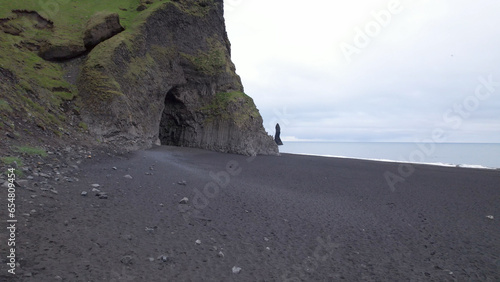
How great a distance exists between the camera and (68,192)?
266 inches

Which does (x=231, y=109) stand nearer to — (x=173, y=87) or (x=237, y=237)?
(x=173, y=87)

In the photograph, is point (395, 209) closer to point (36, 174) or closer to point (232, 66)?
point (36, 174)

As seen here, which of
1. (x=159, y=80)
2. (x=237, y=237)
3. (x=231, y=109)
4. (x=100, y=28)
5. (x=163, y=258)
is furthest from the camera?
(x=231, y=109)

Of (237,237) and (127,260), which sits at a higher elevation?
(237,237)

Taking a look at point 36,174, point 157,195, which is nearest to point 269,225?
point 157,195

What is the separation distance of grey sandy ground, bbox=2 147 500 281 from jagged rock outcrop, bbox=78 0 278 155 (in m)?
11.3

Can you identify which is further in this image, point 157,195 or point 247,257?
point 157,195

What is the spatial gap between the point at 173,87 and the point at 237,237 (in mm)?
26571

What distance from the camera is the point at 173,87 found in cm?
2988

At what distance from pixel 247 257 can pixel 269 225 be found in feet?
6.05

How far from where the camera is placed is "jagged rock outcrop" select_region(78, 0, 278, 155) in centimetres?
1980

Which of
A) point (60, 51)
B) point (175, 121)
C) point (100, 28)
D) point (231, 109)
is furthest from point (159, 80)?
point (231, 109)

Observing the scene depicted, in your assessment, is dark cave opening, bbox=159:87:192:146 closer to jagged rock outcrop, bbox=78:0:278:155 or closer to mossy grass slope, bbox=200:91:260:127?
jagged rock outcrop, bbox=78:0:278:155

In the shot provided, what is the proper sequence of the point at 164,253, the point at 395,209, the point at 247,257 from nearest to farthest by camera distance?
the point at 164,253
the point at 247,257
the point at 395,209
